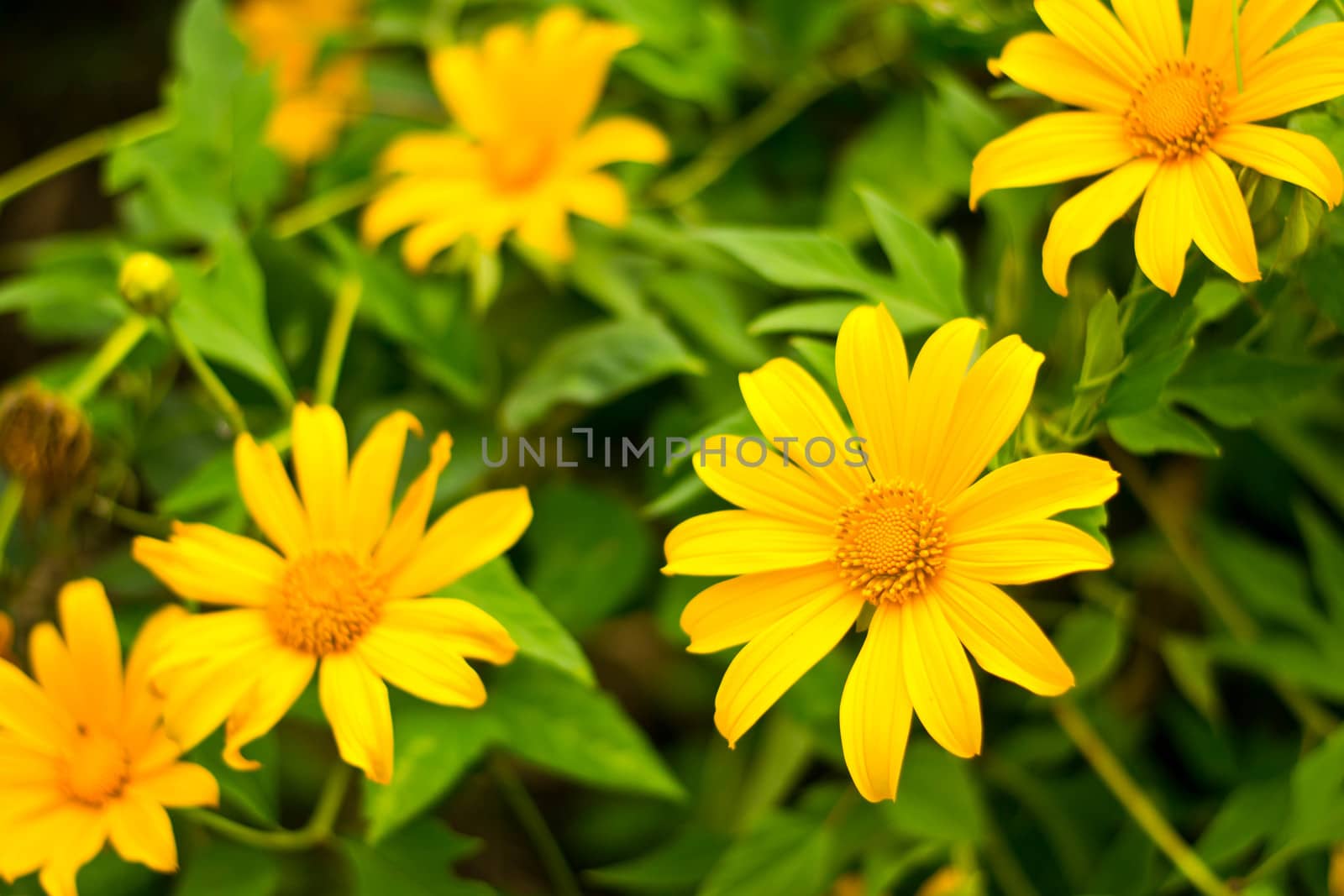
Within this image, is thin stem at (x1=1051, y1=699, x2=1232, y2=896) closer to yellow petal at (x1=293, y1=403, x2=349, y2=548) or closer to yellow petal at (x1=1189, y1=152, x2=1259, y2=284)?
yellow petal at (x1=1189, y1=152, x2=1259, y2=284)

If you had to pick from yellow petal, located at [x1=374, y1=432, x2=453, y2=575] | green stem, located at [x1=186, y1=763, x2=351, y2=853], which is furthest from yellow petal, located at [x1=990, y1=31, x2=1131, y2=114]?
green stem, located at [x1=186, y1=763, x2=351, y2=853]

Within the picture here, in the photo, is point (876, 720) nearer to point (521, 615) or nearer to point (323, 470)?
point (521, 615)

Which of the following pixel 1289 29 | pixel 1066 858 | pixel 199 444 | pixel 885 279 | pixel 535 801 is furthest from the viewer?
pixel 535 801

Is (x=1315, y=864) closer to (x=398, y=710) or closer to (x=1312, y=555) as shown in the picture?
(x=1312, y=555)

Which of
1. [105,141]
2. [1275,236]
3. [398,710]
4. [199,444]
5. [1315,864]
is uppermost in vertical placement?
[105,141]

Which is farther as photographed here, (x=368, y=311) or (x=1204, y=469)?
(x=1204, y=469)

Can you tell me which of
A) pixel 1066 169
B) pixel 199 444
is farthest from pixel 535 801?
pixel 1066 169
